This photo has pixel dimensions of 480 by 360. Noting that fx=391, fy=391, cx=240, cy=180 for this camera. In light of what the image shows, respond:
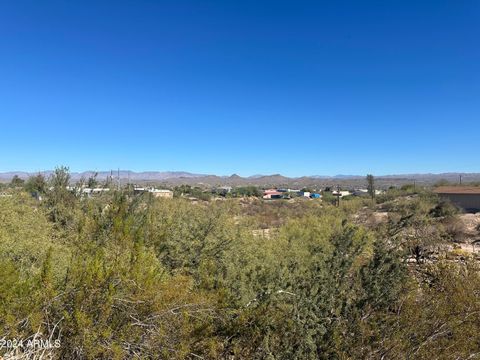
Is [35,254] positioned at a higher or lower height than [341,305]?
higher

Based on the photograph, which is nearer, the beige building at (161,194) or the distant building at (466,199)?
the beige building at (161,194)

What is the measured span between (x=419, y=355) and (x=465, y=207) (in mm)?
50257

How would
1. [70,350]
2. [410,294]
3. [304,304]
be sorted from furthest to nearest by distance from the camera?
[410,294] → [304,304] → [70,350]

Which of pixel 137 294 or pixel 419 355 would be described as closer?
pixel 137 294

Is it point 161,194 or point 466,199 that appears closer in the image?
point 161,194

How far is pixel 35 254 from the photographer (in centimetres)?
1178

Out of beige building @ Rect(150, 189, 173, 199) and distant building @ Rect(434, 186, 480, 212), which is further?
distant building @ Rect(434, 186, 480, 212)

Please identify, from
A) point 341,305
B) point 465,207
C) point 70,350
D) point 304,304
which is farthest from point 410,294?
point 465,207

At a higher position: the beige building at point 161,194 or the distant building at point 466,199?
the beige building at point 161,194

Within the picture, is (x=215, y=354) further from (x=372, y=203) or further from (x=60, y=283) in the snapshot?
(x=372, y=203)

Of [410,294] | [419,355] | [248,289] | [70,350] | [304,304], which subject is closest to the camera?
[70,350]

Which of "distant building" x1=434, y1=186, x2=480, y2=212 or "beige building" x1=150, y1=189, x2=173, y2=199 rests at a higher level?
"beige building" x1=150, y1=189, x2=173, y2=199

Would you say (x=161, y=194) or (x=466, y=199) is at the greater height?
(x=161, y=194)

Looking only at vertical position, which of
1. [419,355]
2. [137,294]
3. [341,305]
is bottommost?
[419,355]
